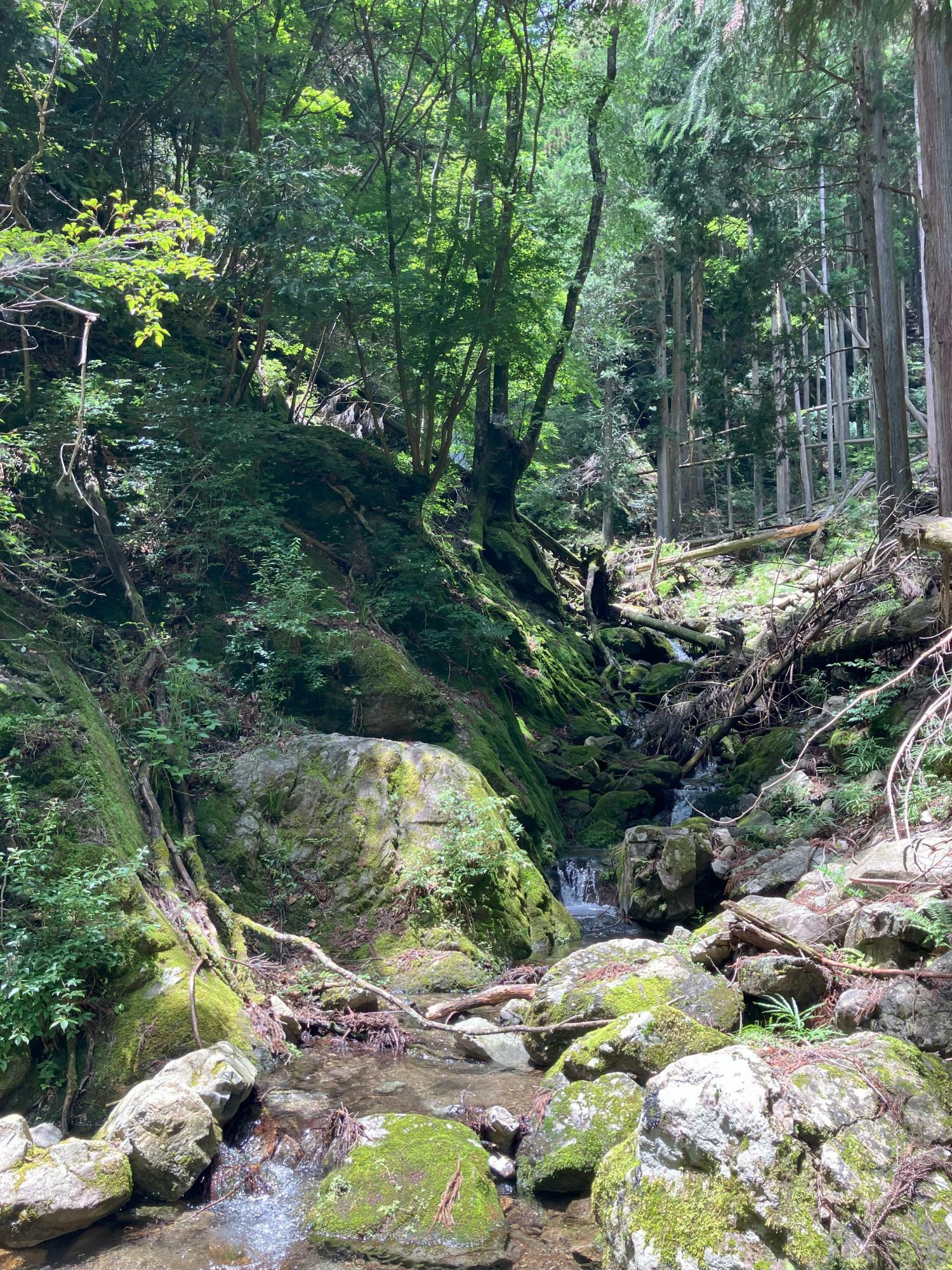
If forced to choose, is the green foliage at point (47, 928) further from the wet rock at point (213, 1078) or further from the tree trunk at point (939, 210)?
the tree trunk at point (939, 210)

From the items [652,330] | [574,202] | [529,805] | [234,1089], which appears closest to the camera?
[234,1089]

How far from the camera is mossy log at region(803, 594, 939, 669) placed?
891 centimetres

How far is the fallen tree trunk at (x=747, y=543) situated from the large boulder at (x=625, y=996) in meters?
13.7

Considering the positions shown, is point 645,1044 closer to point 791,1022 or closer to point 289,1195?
point 791,1022

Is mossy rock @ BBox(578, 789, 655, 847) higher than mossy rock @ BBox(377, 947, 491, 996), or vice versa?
mossy rock @ BBox(578, 789, 655, 847)

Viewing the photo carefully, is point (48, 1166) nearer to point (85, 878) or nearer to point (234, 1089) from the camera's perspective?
point (234, 1089)

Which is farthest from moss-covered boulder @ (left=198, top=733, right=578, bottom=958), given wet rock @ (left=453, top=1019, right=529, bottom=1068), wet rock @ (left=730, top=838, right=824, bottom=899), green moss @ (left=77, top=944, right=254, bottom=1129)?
green moss @ (left=77, top=944, right=254, bottom=1129)

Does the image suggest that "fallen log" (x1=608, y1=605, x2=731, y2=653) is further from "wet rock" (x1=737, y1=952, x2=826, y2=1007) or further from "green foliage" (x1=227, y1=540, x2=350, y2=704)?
"wet rock" (x1=737, y1=952, x2=826, y2=1007)

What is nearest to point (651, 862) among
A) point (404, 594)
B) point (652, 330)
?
point (404, 594)

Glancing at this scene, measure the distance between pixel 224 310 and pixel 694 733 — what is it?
9.44 m

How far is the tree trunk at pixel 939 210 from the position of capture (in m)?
Result: 7.38

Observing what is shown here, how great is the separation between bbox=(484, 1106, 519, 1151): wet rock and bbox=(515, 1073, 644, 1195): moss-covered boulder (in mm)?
81

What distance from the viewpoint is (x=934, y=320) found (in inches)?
295

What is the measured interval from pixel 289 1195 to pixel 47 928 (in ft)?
6.43
